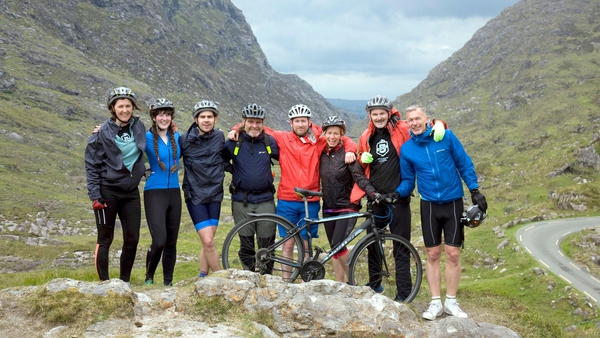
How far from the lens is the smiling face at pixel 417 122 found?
815 cm

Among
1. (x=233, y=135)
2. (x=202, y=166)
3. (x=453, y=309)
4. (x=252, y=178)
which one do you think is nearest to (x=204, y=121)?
(x=233, y=135)

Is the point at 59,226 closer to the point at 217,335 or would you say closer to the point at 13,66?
the point at 217,335

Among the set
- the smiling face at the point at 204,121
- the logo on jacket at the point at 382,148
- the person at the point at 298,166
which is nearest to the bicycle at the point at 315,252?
the person at the point at 298,166

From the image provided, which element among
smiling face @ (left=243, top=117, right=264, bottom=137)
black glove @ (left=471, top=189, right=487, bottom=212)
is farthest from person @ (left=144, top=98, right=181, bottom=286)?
black glove @ (left=471, top=189, right=487, bottom=212)

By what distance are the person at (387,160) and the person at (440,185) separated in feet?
1.36

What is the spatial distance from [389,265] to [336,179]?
2.18m

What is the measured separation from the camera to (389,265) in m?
9.36

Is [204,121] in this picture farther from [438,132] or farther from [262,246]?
[438,132]

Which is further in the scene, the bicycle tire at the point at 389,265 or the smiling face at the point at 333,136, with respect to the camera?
the smiling face at the point at 333,136

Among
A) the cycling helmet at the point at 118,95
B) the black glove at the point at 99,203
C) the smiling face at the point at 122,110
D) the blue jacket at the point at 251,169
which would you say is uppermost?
the cycling helmet at the point at 118,95

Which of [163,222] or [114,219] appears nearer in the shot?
[114,219]

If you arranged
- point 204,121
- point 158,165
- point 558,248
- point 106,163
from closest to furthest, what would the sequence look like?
point 106,163 < point 158,165 < point 204,121 < point 558,248

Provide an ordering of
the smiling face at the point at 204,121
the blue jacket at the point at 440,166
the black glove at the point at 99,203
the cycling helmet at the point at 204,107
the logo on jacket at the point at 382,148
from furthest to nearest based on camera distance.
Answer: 1. the cycling helmet at the point at 204,107
2. the smiling face at the point at 204,121
3. the logo on jacket at the point at 382,148
4. the blue jacket at the point at 440,166
5. the black glove at the point at 99,203

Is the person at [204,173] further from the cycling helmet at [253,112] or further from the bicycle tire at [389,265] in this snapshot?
the bicycle tire at [389,265]
